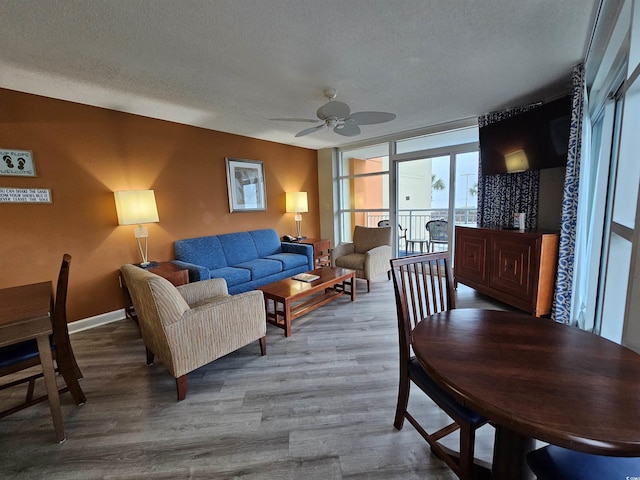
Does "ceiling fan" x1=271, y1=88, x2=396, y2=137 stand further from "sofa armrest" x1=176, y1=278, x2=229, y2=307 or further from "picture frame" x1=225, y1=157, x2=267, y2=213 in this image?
"picture frame" x1=225, y1=157, x2=267, y2=213

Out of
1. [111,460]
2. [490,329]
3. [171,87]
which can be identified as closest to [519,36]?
[490,329]

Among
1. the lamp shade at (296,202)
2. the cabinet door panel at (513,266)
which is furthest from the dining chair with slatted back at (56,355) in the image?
the cabinet door panel at (513,266)

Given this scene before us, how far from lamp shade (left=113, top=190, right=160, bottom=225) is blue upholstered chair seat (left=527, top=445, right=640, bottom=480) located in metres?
3.58

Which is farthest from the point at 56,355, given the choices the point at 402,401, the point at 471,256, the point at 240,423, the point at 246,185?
the point at 471,256

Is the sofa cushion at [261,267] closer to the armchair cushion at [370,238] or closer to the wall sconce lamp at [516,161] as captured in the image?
the armchair cushion at [370,238]

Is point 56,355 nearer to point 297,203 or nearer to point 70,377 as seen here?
point 70,377

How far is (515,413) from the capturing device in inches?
28.0

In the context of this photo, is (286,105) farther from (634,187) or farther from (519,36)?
(634,187)

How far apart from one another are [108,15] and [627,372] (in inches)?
118

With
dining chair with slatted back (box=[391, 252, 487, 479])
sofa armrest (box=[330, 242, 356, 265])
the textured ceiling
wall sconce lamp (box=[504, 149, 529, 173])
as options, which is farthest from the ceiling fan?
sofa armrest (box=[330, 242, 356, 265])

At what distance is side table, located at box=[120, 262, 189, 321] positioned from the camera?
2.86 metres

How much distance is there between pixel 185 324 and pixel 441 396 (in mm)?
1571

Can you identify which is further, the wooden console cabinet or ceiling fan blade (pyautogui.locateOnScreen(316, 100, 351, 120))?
the wooden console cabinet

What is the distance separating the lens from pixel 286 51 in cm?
202
